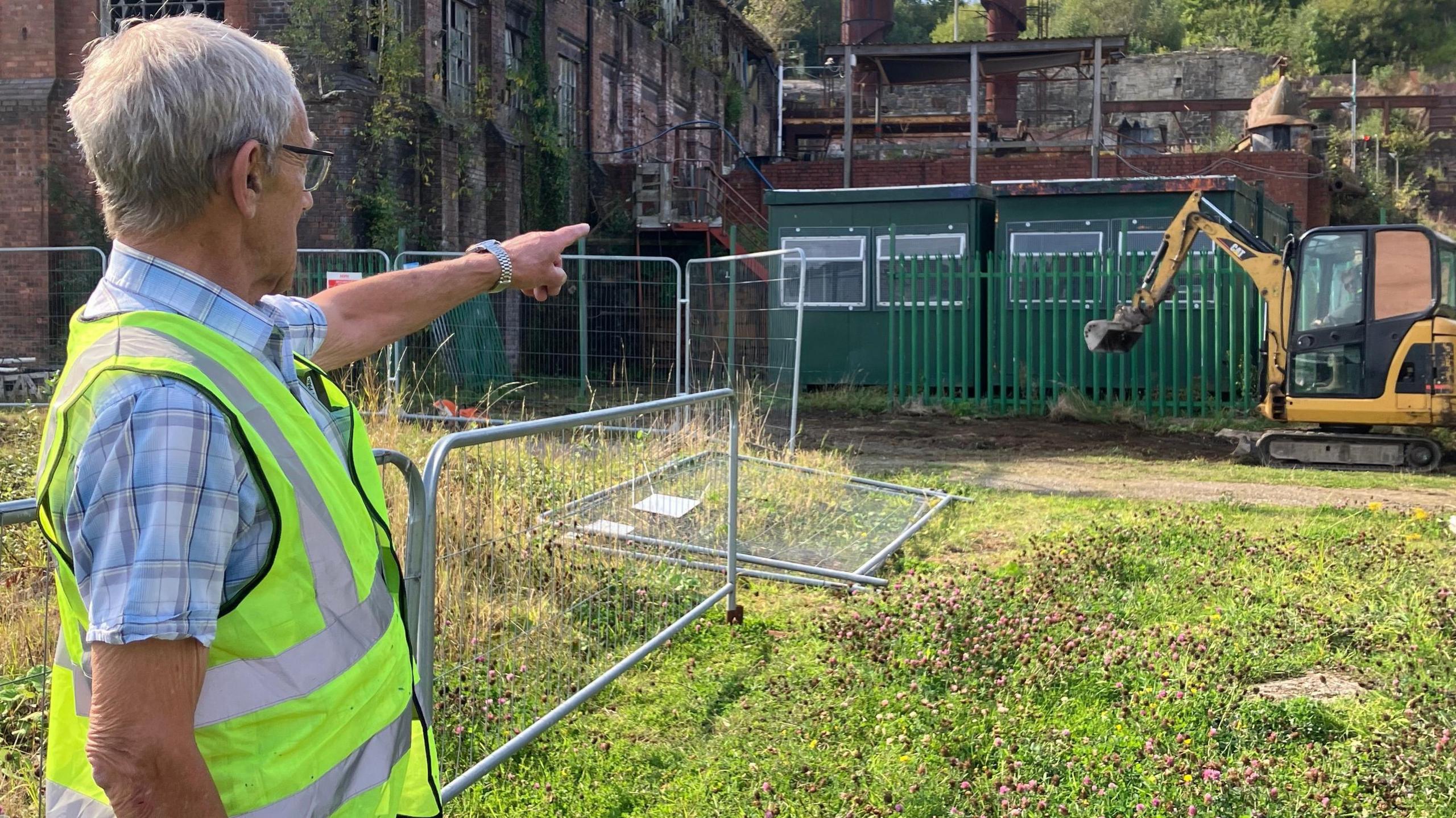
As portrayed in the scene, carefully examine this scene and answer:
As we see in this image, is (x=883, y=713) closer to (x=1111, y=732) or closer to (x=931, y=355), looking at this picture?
(x=1111, y=732)

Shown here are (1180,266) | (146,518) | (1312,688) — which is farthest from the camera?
(1180,266)

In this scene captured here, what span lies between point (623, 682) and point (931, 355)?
514 inches

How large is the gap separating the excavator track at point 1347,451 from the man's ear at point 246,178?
1271cm

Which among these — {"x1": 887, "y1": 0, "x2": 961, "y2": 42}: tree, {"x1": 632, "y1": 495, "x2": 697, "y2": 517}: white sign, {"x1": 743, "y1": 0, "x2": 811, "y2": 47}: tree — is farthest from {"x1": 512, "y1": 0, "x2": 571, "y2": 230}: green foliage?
{"x1": 887, "y1": 0, "x2": 961, "y2": 42}: tree

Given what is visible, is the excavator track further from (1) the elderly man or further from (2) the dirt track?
(1) the elderly man

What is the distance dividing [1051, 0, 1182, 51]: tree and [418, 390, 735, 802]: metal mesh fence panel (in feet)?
218

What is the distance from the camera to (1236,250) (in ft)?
44.0

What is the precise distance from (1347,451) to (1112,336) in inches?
107

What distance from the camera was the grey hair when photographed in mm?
1629

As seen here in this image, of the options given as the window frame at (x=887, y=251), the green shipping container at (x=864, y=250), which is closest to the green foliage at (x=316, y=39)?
the green shipping container at (x=864, y=250)

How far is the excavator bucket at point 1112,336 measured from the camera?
14.0 m

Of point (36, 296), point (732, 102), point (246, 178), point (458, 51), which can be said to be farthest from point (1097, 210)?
point (246, 178)

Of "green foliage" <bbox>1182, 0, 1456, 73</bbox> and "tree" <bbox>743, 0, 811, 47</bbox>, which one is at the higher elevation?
"green foliage" <bbox>1182, 0, 1456, 73</bbox>

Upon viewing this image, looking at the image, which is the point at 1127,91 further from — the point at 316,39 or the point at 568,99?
the point at 316,39
